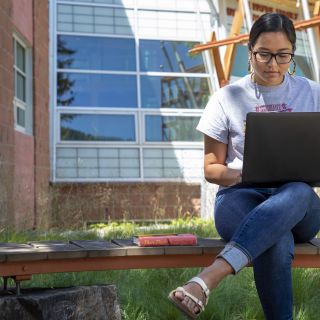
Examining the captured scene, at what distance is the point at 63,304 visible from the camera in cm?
281

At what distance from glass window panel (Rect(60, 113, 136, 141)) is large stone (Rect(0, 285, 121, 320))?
339 inches

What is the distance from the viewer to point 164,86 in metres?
12.1

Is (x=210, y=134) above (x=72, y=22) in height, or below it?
below

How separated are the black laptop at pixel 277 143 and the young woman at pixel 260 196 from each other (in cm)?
10

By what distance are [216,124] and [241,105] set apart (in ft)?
0.46

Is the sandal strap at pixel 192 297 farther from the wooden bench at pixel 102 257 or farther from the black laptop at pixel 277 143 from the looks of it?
the black laptop at pixel 277 143

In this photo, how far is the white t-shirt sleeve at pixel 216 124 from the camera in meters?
3.14

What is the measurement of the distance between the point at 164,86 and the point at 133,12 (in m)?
1.31

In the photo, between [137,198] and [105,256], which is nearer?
[105,256]

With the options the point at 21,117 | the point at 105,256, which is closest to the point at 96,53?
the point at 21,117

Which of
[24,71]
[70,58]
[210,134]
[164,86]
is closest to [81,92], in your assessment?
[70,58]

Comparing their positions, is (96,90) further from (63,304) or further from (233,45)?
(63,304)

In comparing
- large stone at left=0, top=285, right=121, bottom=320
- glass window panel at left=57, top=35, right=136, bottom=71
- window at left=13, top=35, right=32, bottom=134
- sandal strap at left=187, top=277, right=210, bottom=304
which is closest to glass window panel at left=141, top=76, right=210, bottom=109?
glass window panel at left=57, top=35, right=136, bottom=71

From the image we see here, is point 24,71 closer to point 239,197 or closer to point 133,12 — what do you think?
point 133,12
